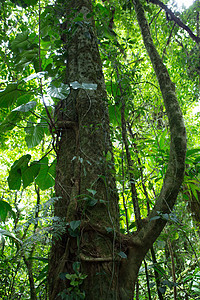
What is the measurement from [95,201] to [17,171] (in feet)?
2.88

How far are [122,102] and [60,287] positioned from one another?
1.21 m

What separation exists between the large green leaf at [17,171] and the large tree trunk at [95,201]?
377 mm

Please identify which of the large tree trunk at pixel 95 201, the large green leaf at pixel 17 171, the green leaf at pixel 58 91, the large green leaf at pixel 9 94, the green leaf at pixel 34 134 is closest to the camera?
the large tree trunk at pixel 95 201

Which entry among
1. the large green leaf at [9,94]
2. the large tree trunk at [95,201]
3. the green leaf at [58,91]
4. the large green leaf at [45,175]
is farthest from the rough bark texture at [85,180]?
the large green leaf at [45,175]

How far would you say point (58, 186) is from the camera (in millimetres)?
1310

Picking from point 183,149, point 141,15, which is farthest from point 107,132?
point 141,15

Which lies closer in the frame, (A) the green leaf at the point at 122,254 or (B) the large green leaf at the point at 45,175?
(A) the green leaf at the point at 122,254

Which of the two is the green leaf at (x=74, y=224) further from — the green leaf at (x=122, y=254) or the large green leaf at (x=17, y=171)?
the large green leaf at (x=17, y=171)

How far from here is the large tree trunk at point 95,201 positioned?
38.6 inches

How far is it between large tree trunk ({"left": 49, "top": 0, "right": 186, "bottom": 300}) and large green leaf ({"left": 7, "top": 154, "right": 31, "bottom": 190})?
377 mm

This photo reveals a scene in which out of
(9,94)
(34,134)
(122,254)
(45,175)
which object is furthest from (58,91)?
(122,254)

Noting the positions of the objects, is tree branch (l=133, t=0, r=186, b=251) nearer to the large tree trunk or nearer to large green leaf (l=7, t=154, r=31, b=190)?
the large tree trunk

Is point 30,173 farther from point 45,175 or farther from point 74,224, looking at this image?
point 74,224

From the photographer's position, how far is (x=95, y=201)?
1115 mm
